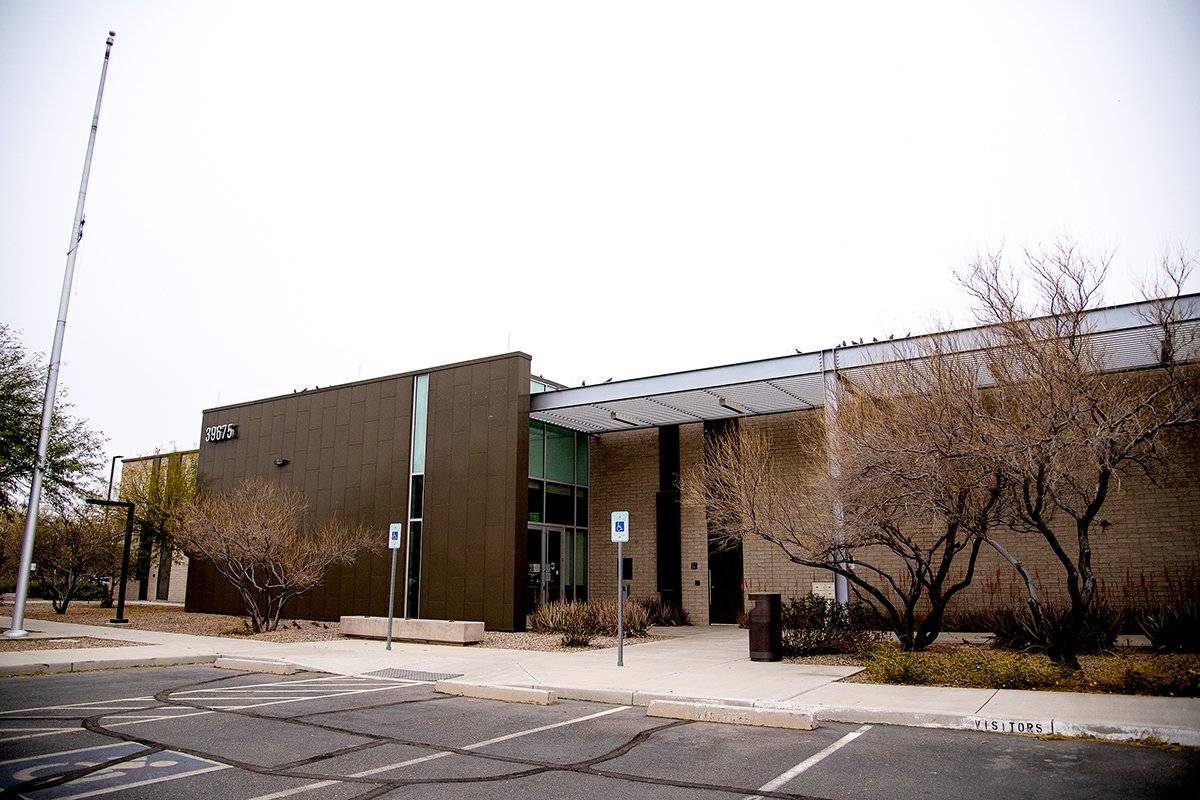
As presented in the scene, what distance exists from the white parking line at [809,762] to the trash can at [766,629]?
5557 millimetres

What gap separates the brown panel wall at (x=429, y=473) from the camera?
21766mm

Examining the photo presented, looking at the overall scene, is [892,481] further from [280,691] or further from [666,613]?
[666,613]

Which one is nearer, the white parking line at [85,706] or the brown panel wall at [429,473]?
the white parking line at [85,706]

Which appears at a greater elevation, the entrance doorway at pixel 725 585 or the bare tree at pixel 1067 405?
the bare tree at pixel 1067 405

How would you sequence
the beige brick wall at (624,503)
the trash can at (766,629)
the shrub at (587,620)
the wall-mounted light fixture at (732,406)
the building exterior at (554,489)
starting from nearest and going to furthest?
the trash can at (766,629) < the shrub at (587,620) < the building exterior at (554,489) < the wall-mounted light fixture at (732,406) < the beige brick wall at (624,503)

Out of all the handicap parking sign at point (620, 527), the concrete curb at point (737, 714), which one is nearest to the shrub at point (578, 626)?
the handicap parking sign at point (620, 527)

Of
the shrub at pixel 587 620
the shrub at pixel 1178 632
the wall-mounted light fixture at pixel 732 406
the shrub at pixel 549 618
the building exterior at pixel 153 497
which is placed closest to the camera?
the shrub at pixel 1178 632

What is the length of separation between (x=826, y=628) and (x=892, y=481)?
405cm

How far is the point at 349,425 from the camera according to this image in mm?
25938

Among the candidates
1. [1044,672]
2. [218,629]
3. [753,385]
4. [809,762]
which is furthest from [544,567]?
[809,762]

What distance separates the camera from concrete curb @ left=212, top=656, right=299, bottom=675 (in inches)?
549

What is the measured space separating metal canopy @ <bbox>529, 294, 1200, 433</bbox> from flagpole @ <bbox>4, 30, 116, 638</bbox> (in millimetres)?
11771

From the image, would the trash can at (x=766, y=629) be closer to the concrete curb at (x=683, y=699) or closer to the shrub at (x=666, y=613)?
the concrete curb at (x=683, y=699)

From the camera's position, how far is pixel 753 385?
66.3 ft
